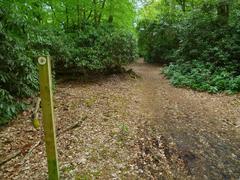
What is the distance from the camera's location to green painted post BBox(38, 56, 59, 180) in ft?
8.68

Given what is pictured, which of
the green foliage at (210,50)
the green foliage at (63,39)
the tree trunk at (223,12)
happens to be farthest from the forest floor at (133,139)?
the tree trunk at (223,12)

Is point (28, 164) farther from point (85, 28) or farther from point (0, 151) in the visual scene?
point (85, 28)

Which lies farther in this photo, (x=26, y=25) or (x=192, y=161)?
(x=26, y=25)

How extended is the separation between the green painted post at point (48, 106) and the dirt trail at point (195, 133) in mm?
1564

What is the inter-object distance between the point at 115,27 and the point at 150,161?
8.90m

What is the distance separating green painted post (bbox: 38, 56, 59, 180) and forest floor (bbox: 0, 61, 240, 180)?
708mm

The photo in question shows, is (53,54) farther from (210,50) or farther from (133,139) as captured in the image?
(210,50)

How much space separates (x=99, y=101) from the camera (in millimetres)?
7250

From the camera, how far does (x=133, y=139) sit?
15.5 feet

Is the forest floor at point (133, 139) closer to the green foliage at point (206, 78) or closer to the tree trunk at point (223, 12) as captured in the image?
the green foliage at point (206, 78)

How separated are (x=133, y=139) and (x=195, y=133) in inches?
57.2

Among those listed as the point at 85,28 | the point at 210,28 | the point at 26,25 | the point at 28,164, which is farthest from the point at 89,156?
the point at 210,28

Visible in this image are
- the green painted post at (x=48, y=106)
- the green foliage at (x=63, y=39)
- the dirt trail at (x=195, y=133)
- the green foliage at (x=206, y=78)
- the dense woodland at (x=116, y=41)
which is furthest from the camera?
the dense woodland at (x=116, y=41)

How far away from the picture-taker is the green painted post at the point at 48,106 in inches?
104
